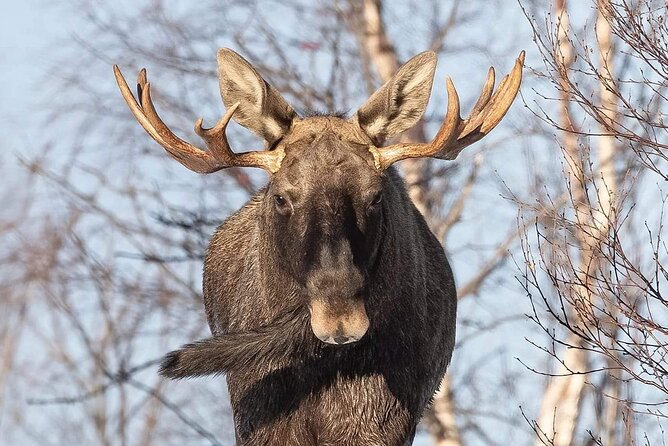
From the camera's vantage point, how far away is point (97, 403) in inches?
866

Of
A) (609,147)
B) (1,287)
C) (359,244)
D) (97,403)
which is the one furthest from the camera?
(1,287)

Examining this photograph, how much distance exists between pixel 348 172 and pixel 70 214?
1155 cm

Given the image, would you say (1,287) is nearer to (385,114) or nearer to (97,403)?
(97,403)

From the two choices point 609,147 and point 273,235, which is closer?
point 273,235

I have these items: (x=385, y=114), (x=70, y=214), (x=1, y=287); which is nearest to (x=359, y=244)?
(x=385, y=114)

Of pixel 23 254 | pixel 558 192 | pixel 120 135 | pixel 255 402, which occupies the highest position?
pixel 23 254

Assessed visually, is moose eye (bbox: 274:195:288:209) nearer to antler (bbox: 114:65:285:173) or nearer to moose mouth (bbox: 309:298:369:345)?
antler (bbox: 114:65:285:173)

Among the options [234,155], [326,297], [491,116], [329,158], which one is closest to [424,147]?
[491,116]

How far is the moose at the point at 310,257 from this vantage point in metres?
6.84

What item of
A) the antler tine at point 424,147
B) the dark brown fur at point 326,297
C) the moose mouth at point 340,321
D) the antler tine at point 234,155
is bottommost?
the moose mouth at point 340,321

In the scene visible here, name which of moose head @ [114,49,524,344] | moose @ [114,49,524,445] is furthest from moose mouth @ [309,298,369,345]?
moose @ [114,49,524,445]

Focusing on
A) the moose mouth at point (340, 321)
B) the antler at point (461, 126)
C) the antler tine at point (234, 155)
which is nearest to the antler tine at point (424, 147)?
the antler at point (461, 126)

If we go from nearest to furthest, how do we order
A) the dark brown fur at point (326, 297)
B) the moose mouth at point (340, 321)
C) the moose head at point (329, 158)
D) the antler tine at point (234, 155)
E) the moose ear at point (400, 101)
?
the moose mouth at point (340, 321) < the moose head at point (329, 158) < the dark brown fur at point (326, 297) < the antler tine at point (234, 155) < the moose ear at point (400, 101)

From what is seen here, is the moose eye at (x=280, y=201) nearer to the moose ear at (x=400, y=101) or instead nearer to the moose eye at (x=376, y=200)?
the moose eye at (x=376, y=200)
